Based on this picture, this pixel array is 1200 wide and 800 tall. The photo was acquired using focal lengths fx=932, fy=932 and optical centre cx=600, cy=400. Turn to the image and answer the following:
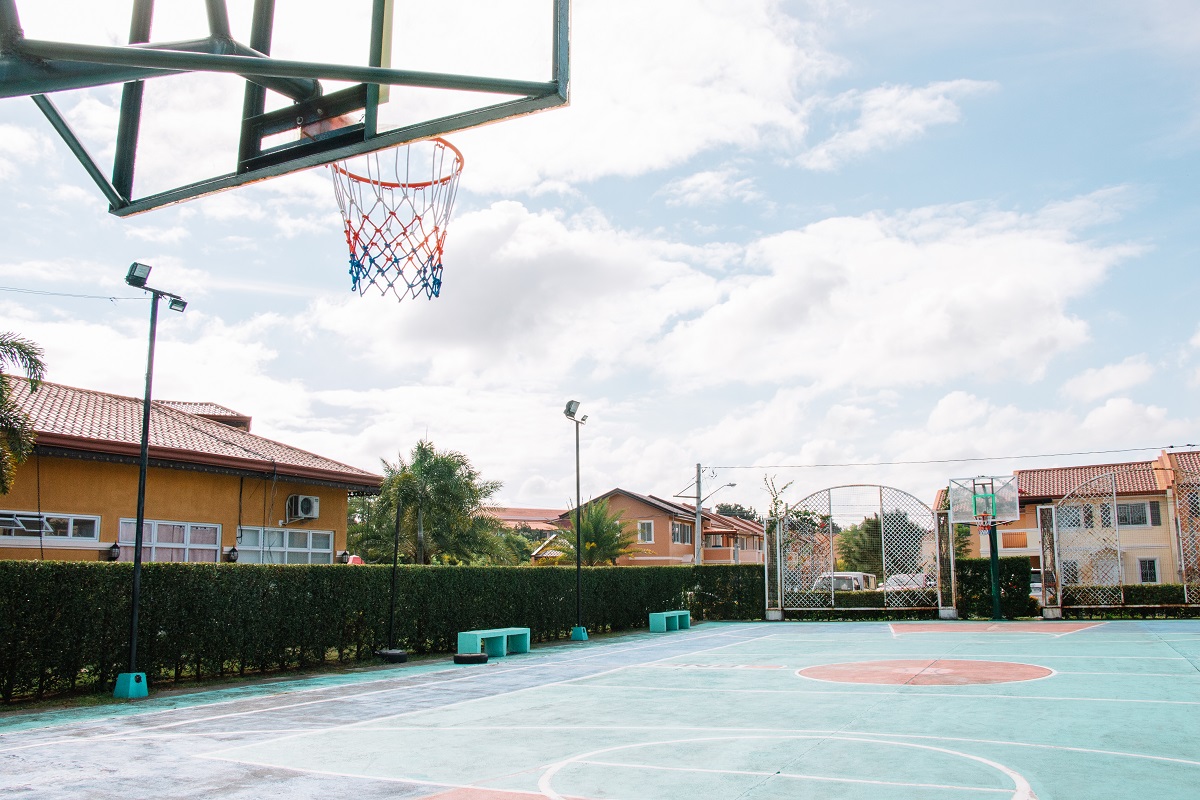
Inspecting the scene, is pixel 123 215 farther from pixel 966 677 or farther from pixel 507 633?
pixel 507 633

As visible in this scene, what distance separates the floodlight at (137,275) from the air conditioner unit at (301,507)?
33.1ft

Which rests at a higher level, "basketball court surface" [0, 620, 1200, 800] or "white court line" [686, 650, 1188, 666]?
"basketball court surface" [0, 620, 1200, 800]

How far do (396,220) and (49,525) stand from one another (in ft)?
41.0

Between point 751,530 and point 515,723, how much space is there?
201ft

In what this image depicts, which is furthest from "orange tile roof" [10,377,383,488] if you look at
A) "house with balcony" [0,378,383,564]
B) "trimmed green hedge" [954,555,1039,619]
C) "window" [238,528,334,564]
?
"trimmed green hedge" [954,555,1039,619]

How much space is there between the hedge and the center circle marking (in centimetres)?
808

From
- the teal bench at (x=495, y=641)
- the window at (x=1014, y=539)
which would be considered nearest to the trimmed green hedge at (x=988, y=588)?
the teal bench at (x=495, y=641)

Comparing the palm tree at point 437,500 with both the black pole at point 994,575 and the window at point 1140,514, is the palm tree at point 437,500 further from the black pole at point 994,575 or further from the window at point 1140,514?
the window at point 1140,514

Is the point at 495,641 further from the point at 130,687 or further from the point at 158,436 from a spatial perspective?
the point at 158,436

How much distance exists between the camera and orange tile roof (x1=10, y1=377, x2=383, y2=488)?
1764 centimetres

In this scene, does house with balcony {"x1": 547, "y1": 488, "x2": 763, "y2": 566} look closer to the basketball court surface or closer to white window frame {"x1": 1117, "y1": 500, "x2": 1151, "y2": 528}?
white window frame {"x1": 1117, "y1": 500, "x2": 1151, "y2": 528}

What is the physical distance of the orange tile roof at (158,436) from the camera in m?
17.6

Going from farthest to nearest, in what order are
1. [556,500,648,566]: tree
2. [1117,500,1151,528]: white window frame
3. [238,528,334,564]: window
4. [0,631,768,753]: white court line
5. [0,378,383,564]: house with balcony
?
[556,500,648,566]: tree < [1117,500,1151,528]: white window frame < [238,528,334,564]: window < [0,378,383,564]: house with balcony < [0,631,768,753]: white court line

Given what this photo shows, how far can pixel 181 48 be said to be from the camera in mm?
4074
